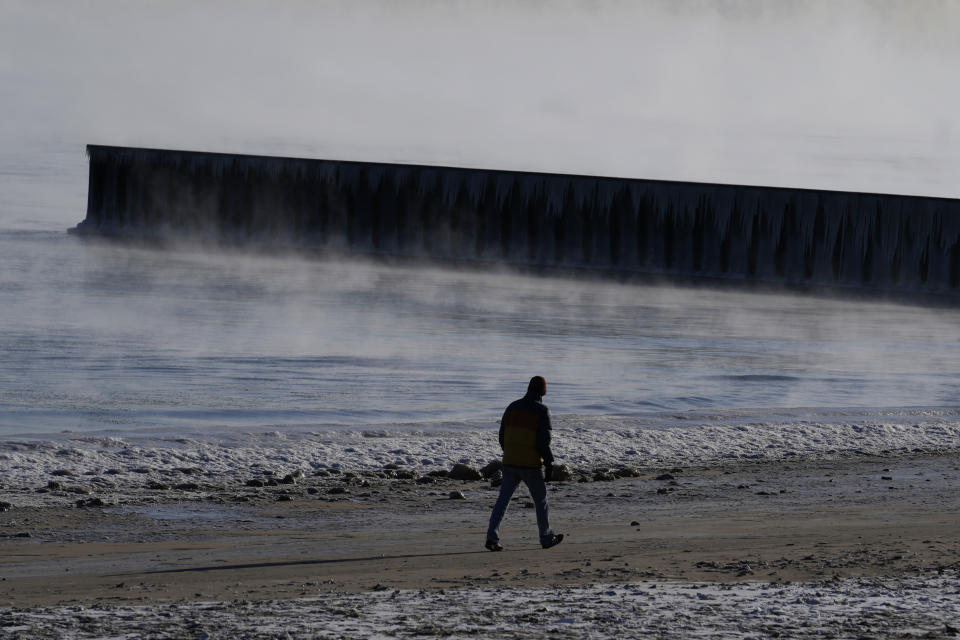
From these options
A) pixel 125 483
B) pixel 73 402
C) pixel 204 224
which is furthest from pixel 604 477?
pixel 204 224

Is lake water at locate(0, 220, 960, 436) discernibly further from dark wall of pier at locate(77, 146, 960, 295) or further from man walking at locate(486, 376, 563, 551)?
man walking at locate(486, 376, 563, 551)

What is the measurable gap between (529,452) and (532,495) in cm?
33

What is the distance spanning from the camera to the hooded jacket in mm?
10195

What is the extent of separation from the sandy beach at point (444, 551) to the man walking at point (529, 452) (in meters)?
0.23

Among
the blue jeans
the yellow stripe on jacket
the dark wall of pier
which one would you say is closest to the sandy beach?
the blue jeans

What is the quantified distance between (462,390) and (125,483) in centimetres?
923

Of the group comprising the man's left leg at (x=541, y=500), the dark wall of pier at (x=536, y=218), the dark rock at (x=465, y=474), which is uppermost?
the dark wall of pier at (x=536, y=218)

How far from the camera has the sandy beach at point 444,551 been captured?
26.5 feet

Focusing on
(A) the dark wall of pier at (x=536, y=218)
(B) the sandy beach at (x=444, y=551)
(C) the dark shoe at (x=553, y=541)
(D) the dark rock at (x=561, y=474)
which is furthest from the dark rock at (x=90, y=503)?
(A) the dark wall of pier at (x=536, y=218)

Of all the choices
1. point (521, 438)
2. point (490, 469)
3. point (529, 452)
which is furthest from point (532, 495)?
point (490, 469)

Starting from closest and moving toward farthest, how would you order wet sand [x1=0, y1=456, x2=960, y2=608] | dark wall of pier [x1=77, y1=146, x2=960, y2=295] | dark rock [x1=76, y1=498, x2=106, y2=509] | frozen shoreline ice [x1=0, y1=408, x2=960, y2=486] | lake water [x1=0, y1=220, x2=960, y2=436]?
wet sand [x1=0, y1=456, x2=960, y2=608] < dark rock [x1=76, y1=498, x2=106, y2=509] < frozen shoreline ice [x1=0, y1=408, x2=960, y2=486] < lake water [x1=0, y1=220, x2=960, y2=436] < dark wall of pier [x1=77, y1=146, x2=960, y2=295]

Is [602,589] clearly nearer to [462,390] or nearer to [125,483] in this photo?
[125,483]

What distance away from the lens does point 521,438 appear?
1026cm

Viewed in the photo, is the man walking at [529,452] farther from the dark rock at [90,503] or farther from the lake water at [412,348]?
the lake water at [412,348]
